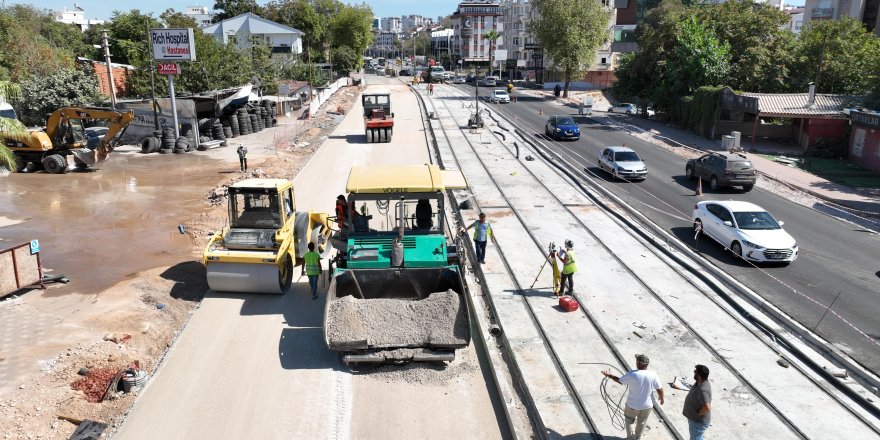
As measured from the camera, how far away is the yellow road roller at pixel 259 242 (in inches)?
532

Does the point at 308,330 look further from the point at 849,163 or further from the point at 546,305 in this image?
the point at 849,163

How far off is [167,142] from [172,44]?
5.62 metres

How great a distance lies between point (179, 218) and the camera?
20906mm

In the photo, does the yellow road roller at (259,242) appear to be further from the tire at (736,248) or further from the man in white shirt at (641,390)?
the tire at (736,248)

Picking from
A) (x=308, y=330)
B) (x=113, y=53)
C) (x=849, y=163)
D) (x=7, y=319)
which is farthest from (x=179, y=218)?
(x=113, y=53)

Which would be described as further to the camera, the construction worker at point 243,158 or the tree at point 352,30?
the tree at point 352,30

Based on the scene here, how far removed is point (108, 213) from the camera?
851 inches

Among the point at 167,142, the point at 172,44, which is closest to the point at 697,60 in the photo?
the point at 172,44

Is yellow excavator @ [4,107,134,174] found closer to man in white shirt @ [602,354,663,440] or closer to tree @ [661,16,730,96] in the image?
man in white shirt @ [602,354,663,440]

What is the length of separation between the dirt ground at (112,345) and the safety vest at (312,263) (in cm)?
276

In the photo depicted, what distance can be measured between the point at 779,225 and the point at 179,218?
1915 cm

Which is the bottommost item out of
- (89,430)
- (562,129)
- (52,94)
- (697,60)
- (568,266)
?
(89,430)

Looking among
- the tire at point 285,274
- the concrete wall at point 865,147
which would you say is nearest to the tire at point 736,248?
the tire at point 285,274

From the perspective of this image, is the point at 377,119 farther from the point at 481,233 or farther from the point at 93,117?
the point at 481,233
